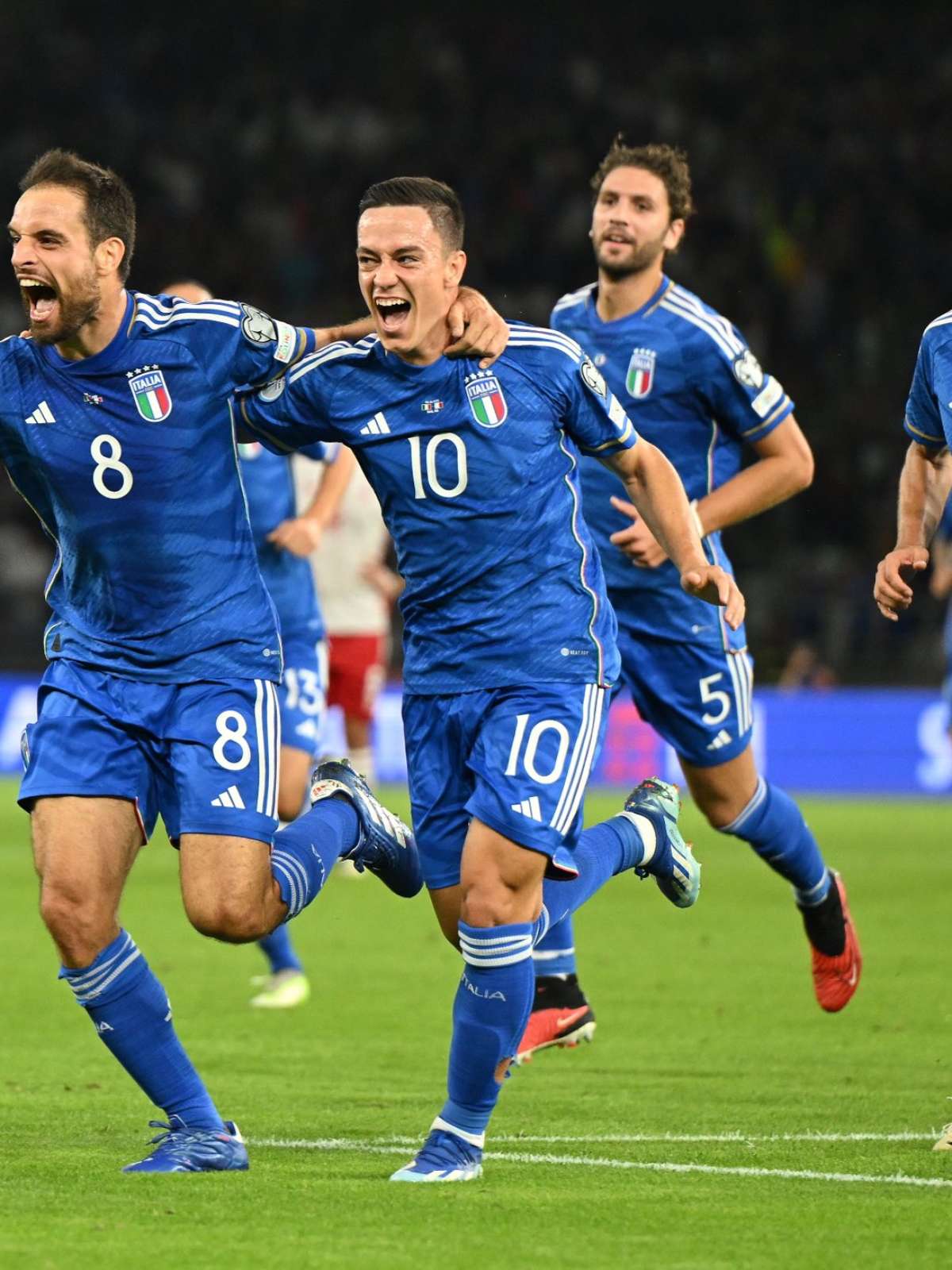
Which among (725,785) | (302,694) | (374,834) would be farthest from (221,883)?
(302,694)

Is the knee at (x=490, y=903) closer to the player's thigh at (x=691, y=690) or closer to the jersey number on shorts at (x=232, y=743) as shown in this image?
the jersey number on shorts at (x=232, y=743)

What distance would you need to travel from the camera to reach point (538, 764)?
16.7ft

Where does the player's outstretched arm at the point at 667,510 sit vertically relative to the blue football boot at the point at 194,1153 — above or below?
above

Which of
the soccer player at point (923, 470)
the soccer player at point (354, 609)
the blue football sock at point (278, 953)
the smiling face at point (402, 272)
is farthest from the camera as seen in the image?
the soccer player at point (354, 609)

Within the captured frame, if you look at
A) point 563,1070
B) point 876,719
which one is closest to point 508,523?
point 563,1070

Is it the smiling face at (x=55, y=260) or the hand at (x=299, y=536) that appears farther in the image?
the hand at (x=299, y=536)

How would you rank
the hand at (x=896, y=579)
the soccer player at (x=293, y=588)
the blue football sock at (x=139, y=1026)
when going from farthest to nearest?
the soccer player at (x=293, y=588)
the hand at (x=896, y=579)
the blue football sock at (x=139, y=1026)

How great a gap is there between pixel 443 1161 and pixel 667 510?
172 centimetres

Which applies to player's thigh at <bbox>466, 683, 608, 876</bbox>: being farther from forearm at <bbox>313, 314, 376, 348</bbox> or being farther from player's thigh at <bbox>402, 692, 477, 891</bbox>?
forearm at <bbox>313, 314, 376, 348</bbox>

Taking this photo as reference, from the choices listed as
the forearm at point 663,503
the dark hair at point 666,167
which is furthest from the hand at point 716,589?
the dark hair at point 666,167

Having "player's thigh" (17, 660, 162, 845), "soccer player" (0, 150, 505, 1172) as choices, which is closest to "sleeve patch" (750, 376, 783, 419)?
"soccer player" (0, 150, 505, 1172)

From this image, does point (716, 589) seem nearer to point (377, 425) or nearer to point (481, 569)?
point (481, 569)

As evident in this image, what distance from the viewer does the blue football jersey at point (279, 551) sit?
8664 millimetres

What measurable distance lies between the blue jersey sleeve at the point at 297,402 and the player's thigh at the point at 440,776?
72cm
